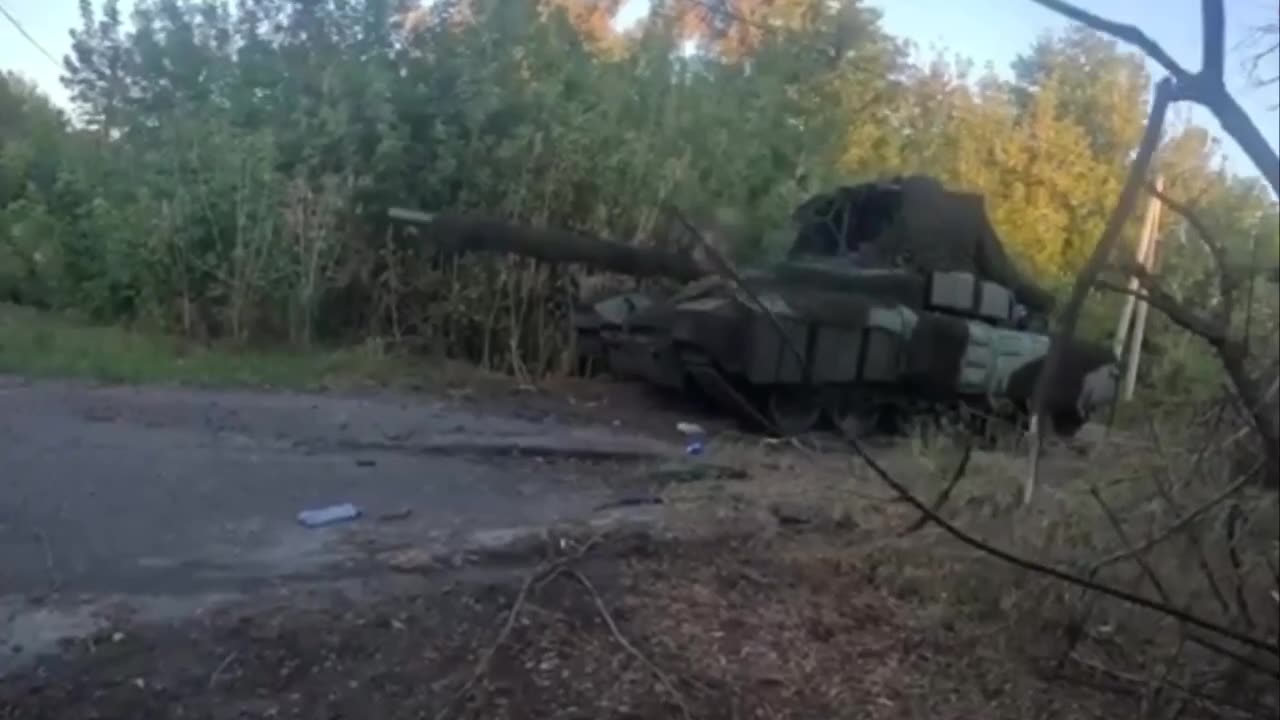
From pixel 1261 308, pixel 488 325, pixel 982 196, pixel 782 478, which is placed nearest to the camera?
pixel 1261 308

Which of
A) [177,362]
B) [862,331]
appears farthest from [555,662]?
[177,362]

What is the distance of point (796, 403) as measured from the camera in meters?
9.92

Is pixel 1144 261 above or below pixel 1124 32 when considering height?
below

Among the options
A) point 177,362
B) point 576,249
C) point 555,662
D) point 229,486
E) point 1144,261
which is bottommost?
point 177,362

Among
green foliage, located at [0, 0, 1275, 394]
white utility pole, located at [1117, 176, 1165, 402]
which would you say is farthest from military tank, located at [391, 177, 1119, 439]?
white utility pole, located at [1117, 176, 1165, 402]

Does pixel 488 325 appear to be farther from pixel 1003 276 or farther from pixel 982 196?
pixel 982 196

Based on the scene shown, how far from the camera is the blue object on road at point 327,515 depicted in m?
5.29

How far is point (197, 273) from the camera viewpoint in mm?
12617

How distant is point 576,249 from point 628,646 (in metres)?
1.26

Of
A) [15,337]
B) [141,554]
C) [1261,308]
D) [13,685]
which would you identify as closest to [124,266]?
[15,337]

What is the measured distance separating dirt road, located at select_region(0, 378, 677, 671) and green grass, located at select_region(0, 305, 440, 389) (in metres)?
0.69

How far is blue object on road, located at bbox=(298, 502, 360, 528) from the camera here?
5.29m

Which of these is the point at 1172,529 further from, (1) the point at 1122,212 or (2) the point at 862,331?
(2) the point at 862,331

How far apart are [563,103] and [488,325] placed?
2206 mm
